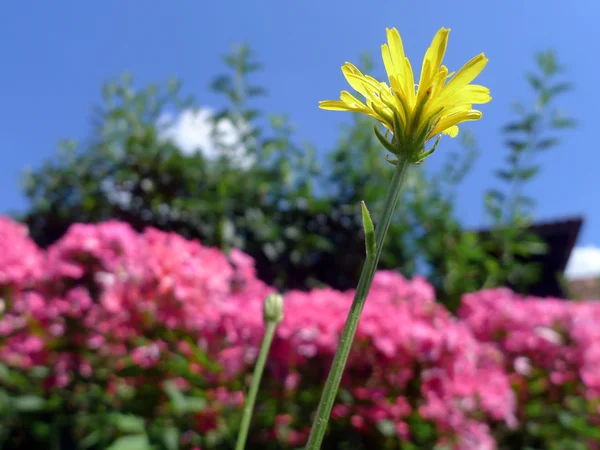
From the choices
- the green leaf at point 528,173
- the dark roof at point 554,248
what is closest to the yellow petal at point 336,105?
the green leaf at point 528,173

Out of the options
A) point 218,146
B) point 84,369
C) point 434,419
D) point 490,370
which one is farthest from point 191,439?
point 218,146

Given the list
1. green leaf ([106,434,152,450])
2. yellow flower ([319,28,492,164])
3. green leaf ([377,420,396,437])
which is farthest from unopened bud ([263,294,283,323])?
green leaf ([377,420,396,437])

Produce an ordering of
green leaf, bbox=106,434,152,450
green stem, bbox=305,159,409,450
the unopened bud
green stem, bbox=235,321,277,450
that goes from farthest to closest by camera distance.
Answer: green leaf, bbox=106,434,152,450 < the unopened bud < green stem, bbox=235,321,277,450 < green stem, bbox=305,159,409,450

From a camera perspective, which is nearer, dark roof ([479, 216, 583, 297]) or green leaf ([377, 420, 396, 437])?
green leaf ([377, 420, 396, 437])

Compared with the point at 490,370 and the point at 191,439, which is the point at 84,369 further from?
the point at 490,370

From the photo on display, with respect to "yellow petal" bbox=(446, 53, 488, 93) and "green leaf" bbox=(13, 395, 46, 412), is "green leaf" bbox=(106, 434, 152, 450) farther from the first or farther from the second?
"yellow petal" bbox=(446, 53, 488, 93)

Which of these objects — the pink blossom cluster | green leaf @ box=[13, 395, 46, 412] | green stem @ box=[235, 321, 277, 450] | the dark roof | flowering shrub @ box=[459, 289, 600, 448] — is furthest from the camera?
the dark roof
